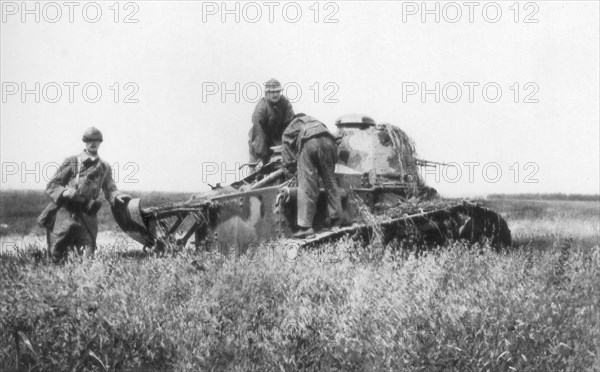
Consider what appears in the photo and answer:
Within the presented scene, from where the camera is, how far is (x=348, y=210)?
944cm

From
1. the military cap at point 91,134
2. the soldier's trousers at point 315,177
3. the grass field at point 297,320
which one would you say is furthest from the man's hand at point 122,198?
the grass field at point 297,320

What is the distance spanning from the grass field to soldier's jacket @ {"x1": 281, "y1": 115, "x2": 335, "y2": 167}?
10.4ft

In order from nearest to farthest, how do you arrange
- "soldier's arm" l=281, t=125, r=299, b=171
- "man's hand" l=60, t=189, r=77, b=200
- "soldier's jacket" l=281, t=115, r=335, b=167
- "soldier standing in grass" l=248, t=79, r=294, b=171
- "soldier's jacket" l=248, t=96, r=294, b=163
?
"man's hand" l=60, t=189, r=77, b=200 → "soldier's jacket" l=281, t=115, r=335, b=167 → "soldier's arm" l=281, t=125, r=299, b=171 → "soldier standing in grass" l=248, t=79, r=294, b=171 → "soldier's jacket" l=248, t=96, r=294, b=163

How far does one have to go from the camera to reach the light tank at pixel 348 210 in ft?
29.8

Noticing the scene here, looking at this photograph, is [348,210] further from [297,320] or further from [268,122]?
[297,320]

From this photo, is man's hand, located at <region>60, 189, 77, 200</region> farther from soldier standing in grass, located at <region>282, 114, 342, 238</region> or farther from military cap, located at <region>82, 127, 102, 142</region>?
soldier standing in grass, located at <region>282, 114, 342, 238</region>

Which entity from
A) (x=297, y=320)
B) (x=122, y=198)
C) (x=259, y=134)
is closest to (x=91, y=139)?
(x=122, y=198)

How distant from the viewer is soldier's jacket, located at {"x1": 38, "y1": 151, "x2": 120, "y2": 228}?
842 cm

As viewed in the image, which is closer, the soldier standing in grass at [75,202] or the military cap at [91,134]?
the soldier standing in grass at [75,202]

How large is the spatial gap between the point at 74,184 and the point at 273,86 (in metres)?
3.04

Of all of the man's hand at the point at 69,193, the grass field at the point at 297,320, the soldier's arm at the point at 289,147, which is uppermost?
the soldier's arm at the point at 289,147

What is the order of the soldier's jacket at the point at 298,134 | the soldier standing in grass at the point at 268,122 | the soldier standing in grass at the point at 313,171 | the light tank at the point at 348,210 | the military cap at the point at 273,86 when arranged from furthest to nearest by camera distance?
the soldier standing in grass at the point at 268,122 → the military cap at the point at 273,86 → the light tank at the point at 348,210 → the soldier's jacket at the point at 298,134 → the soldier standing in grass at the point at 313,171

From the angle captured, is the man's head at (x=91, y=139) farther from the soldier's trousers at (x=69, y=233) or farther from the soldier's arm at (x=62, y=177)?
the soldier's trousers at (x=69, y=233)

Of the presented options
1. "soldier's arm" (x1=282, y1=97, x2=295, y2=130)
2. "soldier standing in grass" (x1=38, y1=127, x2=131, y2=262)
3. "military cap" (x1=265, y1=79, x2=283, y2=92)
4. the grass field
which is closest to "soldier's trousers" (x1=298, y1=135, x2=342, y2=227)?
"military cap" (x1=265, y1=79, x2=283, y2=92)
